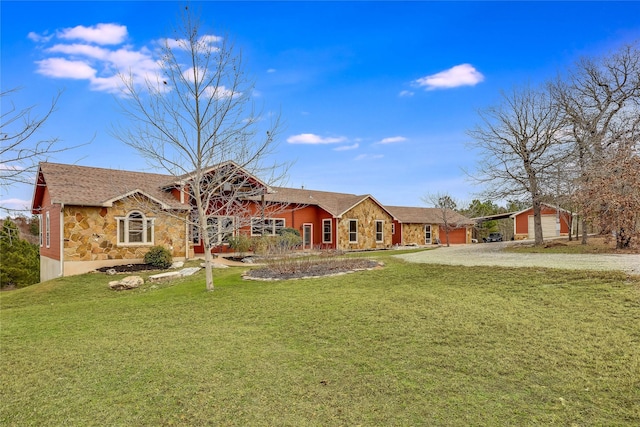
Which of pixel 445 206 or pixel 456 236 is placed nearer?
pixel 445 206

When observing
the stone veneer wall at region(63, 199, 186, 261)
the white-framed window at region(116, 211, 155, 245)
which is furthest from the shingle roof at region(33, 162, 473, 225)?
the white-framed window at region(116, 211, 155, 245)

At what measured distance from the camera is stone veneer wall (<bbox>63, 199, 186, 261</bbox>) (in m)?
15.6

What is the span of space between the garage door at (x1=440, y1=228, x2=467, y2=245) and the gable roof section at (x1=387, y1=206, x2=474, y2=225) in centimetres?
159

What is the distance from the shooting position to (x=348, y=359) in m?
5.14

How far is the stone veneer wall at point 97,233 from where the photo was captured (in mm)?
15570

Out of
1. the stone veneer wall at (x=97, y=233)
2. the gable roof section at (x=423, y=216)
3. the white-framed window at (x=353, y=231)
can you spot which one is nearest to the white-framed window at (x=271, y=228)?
the white-framed window at (x=353, y=231)

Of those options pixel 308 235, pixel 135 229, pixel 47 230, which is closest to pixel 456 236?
pixel 308 235

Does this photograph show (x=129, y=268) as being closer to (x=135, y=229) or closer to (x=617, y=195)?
(x=135, y=229)

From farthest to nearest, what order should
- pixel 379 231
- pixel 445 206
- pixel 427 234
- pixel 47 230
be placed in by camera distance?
1. pixel 445 206
2. pixel 427 234
3. pixel 379 231
4. pixel 47 230

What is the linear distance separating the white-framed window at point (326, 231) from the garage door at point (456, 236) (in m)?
15.7

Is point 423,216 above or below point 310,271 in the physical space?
above

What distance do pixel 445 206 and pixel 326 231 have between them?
1635 cm

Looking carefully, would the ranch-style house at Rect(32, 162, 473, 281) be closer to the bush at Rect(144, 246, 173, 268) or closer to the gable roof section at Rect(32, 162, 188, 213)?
the gable roof section at Rect(32, 162, 188, 213)

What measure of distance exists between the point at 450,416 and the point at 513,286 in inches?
220
